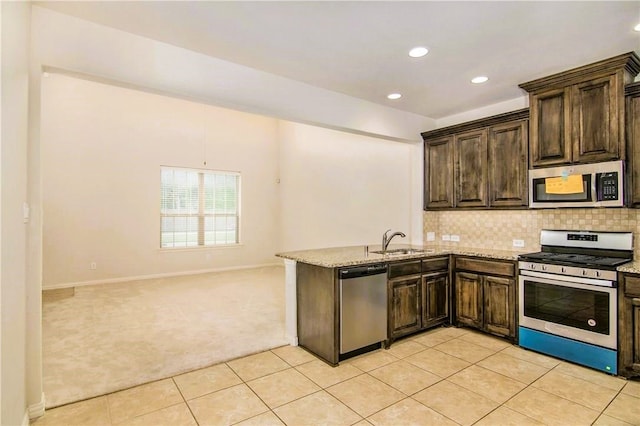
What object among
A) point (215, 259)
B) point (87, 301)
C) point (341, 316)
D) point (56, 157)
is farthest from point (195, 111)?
point (341, 316)

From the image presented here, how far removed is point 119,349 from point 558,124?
4935mm

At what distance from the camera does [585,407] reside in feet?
7.64

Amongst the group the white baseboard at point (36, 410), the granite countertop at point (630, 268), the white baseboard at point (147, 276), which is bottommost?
the white baseboard at point (36, 410)

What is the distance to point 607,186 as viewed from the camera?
3000mm

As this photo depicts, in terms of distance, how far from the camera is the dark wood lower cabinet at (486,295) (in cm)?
345

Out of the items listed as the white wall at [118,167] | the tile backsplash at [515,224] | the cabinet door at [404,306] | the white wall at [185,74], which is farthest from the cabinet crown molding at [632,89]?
the white wall at [118,167]

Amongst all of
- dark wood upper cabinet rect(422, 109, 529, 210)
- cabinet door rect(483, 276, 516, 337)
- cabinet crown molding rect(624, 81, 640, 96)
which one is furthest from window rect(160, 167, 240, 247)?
cabinet crown molding rect(624, 81, 640, 96)

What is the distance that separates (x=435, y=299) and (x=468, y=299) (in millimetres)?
374

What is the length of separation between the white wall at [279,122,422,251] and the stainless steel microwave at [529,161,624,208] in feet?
5.70

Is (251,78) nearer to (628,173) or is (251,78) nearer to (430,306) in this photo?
(430,306)

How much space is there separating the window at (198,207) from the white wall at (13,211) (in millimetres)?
5138

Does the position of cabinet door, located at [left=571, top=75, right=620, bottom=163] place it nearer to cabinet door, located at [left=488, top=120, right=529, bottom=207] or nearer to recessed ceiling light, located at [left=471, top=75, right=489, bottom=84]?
cabinet door, located at [left=488, top=120, right=529, bottom=207]

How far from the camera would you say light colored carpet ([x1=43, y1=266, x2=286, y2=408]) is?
283 centimetres

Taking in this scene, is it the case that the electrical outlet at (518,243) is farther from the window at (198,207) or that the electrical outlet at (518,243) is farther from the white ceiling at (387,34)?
the window at (198,207)
